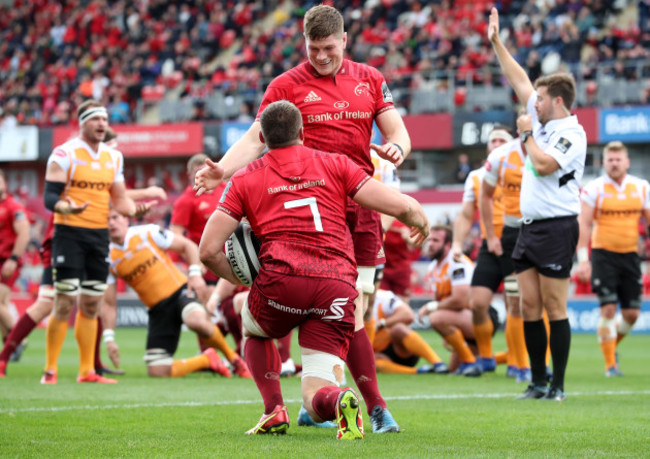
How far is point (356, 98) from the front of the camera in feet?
19.4

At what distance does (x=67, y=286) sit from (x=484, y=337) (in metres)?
4.38

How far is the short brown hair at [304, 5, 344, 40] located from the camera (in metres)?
5.64

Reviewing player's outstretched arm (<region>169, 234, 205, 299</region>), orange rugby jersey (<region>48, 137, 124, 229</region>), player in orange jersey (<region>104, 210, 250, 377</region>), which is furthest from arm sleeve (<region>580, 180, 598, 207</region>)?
orange rugby jersey (<region>48, 137, 124, 229</region>)

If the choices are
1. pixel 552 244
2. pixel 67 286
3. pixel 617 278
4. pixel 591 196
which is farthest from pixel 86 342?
pixel 617 278

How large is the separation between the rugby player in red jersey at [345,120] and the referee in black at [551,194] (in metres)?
1.76

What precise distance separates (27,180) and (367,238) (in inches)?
1298

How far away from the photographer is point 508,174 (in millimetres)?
9578

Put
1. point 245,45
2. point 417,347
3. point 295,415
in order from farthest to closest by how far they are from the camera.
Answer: point 245,45
point 417,347
point 295,415

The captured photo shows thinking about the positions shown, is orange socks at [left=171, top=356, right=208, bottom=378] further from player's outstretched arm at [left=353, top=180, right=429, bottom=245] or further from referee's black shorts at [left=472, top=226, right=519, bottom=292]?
player's outstretched arm at [left=353, top=180, right=429, bottom=245]

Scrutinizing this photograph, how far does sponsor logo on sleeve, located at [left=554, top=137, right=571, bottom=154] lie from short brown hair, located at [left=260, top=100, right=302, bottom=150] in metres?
2.67

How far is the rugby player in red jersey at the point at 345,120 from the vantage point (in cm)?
571

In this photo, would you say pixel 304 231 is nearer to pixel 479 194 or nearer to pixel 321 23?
pixel 321 23

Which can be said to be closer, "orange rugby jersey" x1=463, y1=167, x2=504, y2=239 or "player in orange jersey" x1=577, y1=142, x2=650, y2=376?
"orange rugby jersey" x1=463, y1=167, x2=504, y2=239

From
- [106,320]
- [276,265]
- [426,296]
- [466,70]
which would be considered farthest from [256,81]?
[276,265]
